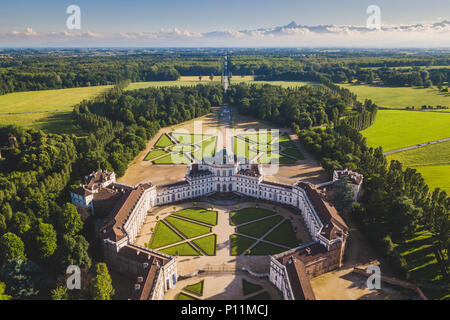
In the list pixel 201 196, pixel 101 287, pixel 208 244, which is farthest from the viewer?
pixel 201 196

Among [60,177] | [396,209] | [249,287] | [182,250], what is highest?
[60,177]

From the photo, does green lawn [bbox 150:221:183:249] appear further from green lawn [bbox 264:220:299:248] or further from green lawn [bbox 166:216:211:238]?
green lawn [bbox 264:220:299:248]

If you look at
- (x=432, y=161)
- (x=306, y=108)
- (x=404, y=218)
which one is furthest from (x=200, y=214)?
(x=306, y=108)

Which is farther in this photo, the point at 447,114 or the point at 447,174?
the point at 447,114

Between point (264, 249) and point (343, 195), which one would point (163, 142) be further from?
point (343, 195)

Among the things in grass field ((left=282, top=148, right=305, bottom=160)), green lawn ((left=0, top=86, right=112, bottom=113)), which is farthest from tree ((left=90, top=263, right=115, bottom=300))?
green lawn ((left=0, top=86, right=112, bottom=113))

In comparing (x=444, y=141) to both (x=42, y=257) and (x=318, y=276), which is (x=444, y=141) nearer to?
(x=318, y=276)

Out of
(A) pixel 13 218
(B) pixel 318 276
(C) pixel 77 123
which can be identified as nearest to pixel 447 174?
(B) pixel 318 276
